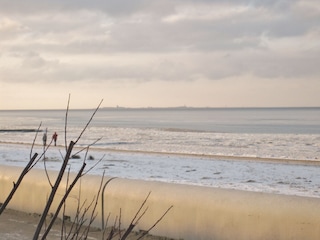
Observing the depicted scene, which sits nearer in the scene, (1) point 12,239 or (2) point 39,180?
(1) point 12,239

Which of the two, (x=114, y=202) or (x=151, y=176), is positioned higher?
(x=114, y=202)

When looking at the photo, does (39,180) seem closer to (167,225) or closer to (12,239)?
(12,239)

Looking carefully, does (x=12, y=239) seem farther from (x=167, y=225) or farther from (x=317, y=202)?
(x=317, y=202)

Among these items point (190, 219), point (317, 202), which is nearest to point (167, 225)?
point (190, 219)

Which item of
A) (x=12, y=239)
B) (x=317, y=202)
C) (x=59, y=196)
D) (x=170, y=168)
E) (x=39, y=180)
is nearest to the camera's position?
(x=317, y=202)

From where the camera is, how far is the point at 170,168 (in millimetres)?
22266

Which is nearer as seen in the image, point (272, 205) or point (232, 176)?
point (272, 205)

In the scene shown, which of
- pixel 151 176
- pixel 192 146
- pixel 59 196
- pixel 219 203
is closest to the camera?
pixel 219 203

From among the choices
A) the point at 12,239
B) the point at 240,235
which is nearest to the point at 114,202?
the point at 12,239

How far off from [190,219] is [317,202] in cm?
137

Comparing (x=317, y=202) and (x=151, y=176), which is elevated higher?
(x=317, y=202)

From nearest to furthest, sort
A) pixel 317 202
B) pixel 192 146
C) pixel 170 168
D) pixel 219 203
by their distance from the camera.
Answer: pixel 317 202 → pixel 219 203 → pixel 170 168 → pixel 192 146

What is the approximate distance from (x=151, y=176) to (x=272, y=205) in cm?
1379

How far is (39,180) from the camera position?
23.5 ft
